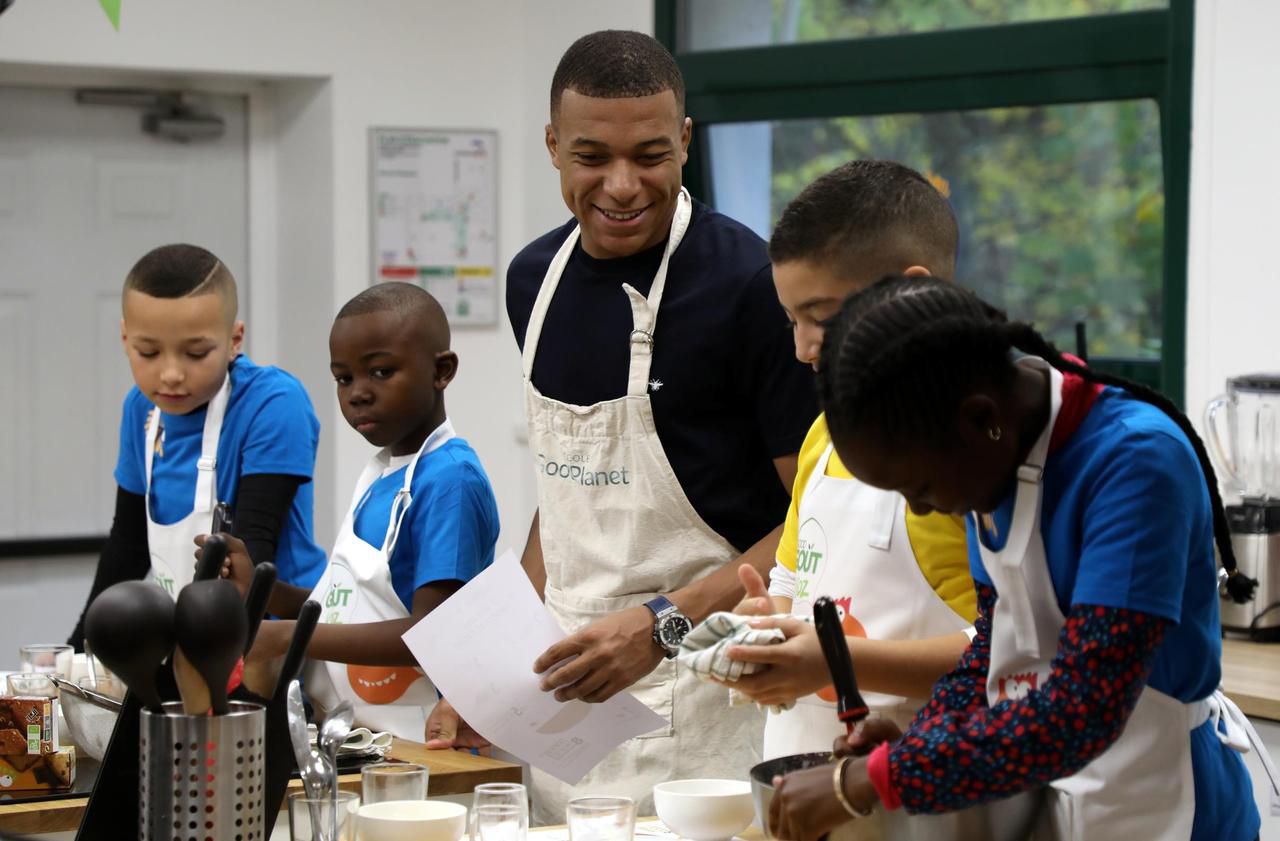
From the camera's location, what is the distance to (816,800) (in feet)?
4.16

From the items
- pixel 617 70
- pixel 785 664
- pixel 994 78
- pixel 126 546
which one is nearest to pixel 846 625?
pixel 785 664

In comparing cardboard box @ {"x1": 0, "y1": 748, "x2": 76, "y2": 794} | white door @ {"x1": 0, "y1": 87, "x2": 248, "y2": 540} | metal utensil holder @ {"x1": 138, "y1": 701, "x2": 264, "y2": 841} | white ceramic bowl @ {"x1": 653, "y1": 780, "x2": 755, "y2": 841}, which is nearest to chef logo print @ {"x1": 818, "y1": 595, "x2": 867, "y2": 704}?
white ceramic bowl @ {"x1": 653, "y1": 780, "x2": 755, "y2": 841}

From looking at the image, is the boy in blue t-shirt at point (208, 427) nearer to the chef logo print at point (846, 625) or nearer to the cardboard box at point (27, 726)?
the cardboard box at point (27, 726)

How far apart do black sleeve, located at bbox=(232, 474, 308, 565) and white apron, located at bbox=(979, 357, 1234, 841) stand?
138 centimetres

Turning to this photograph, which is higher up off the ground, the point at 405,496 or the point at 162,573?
the point at 405,496

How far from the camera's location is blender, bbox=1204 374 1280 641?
2.95 m

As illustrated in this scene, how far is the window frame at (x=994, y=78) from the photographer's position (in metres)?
3.45

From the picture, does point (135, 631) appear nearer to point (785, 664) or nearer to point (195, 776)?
point (195, 776)

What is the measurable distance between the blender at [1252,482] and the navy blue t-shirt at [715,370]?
1.30 metres

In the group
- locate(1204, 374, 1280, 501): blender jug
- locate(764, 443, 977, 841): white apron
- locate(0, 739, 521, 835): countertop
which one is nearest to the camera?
locate(764, 443, 977, 841): white apron

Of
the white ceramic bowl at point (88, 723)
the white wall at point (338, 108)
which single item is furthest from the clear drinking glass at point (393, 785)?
the white wall at point (338, 108)

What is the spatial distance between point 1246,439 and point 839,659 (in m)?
2.14

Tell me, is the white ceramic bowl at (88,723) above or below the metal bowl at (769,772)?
below

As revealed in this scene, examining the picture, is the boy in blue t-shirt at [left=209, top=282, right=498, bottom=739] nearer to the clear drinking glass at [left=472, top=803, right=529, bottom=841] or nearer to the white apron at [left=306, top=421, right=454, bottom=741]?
the white apron at [left=306, top=421, right=454, bottom=741]
